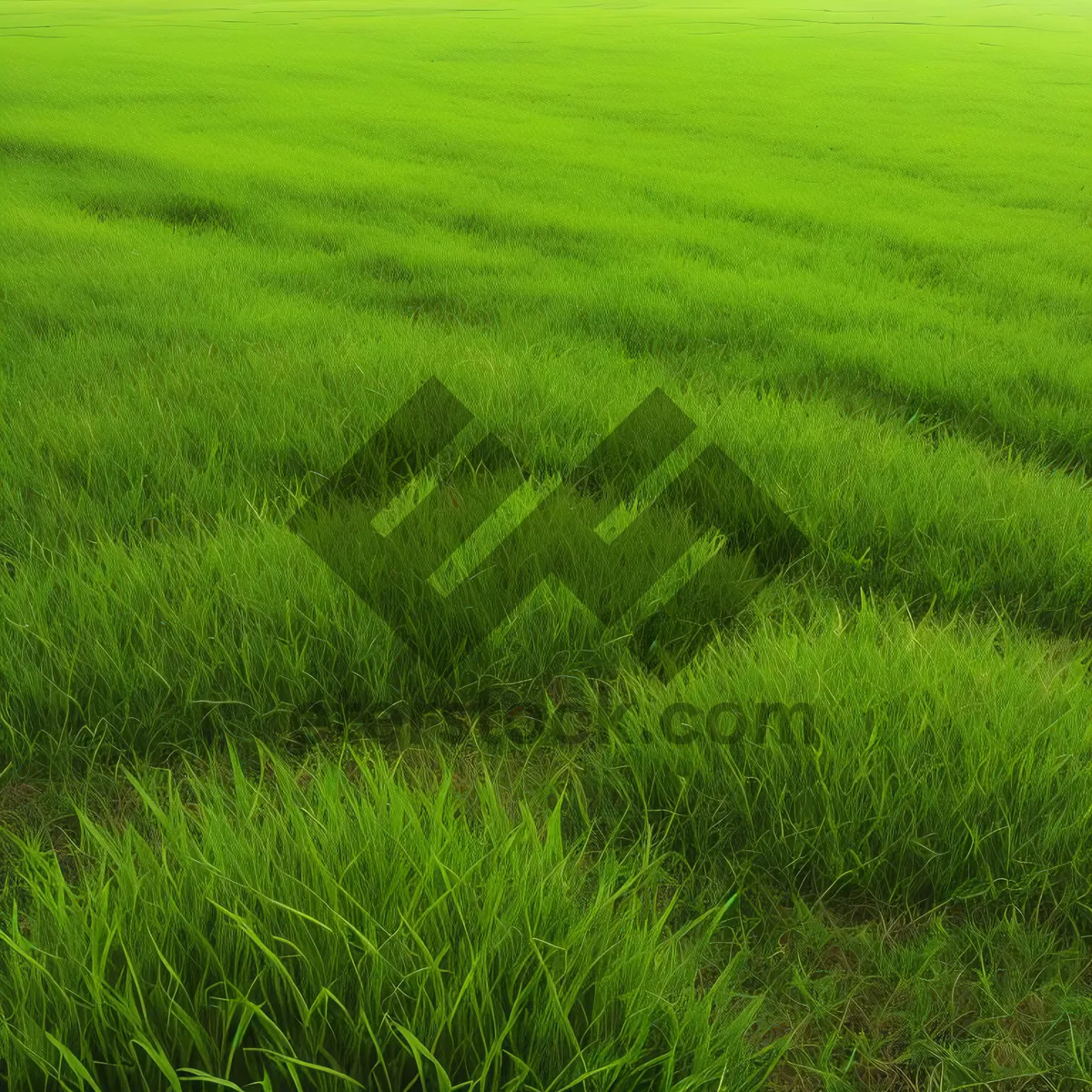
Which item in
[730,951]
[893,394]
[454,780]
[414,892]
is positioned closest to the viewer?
[414,892]

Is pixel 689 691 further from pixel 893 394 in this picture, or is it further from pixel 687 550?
pixel 893 394

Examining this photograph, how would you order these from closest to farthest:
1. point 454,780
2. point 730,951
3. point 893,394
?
point 730,951 → point 454,780 → point 893,394

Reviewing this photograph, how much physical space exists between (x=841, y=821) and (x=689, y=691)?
399 mm

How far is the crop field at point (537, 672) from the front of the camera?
1.00 metres

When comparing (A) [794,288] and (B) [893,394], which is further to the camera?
(A) [794,288]

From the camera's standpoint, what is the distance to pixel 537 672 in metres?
1.92

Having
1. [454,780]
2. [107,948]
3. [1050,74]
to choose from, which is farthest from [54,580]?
[1050,74]

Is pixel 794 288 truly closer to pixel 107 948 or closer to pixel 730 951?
pixel 730 951

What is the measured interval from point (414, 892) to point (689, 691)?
80 centimetres

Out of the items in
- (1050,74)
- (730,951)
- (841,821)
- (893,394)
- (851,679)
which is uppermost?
(1050,74)

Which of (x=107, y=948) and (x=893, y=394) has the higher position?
(x=893, y=394)

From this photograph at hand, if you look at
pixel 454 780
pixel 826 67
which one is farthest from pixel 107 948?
pixel 826 67

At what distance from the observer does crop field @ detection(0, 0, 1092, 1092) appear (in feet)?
3.30

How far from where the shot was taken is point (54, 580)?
202 cm
